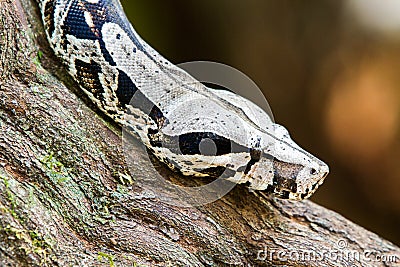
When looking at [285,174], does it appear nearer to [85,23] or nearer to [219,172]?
[219,172]

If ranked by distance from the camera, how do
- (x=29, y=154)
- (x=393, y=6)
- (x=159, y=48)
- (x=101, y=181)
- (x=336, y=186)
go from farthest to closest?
(x=159, y=48)
(x=336, y=186)
(x=393, y=6)
(x=101, y=181)
(x=29, y=154)

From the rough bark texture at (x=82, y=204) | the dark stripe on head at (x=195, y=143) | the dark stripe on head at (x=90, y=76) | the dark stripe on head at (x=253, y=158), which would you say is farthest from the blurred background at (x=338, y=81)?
the dark stripe on head at (x=90, y=76)

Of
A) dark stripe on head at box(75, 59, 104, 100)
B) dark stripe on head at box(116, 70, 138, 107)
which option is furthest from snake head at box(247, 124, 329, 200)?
dark stripe on head at box(75, 59, 104, 100)

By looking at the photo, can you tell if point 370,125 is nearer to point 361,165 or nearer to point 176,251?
point 361,165

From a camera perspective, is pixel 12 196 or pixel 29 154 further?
pixel 29 154

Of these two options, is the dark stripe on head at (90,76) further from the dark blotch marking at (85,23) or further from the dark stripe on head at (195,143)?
the dark stripe on head at (195,143)

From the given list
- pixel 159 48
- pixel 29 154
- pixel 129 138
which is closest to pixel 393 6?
pixel 159 48
